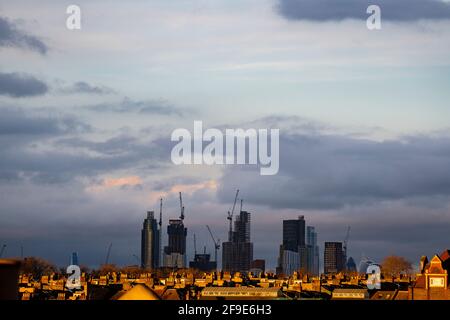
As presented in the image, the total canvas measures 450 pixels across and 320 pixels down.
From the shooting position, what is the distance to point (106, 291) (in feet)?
637
